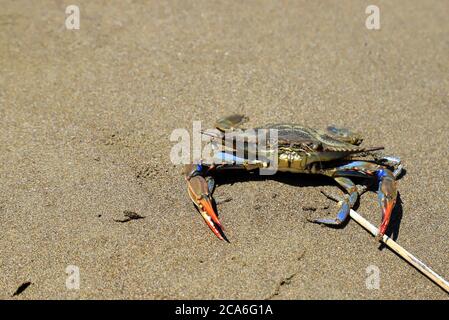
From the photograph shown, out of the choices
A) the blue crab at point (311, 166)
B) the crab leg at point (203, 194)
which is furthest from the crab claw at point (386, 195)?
the crab leg at point (203, 194)

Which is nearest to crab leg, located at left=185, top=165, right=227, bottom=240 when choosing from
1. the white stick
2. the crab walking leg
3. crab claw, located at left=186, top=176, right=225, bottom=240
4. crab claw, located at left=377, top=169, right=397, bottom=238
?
crab claw, located at left=186, top=176, right=225, bottom=240

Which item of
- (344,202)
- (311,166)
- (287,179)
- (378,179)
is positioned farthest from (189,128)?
(378,179)

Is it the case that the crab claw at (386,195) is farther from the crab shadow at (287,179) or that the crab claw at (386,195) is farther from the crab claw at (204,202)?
the crab claw at (204,202)

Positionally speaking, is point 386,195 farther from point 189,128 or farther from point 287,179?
point 189,128

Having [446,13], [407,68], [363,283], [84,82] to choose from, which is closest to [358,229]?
[363,283]

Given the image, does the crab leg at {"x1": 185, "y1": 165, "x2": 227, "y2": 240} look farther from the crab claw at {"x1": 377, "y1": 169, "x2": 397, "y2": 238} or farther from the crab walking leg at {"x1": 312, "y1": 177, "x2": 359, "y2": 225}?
the crab claw at {"x1": 377, "y1": 169, "x2": 397, "y2": 238}
